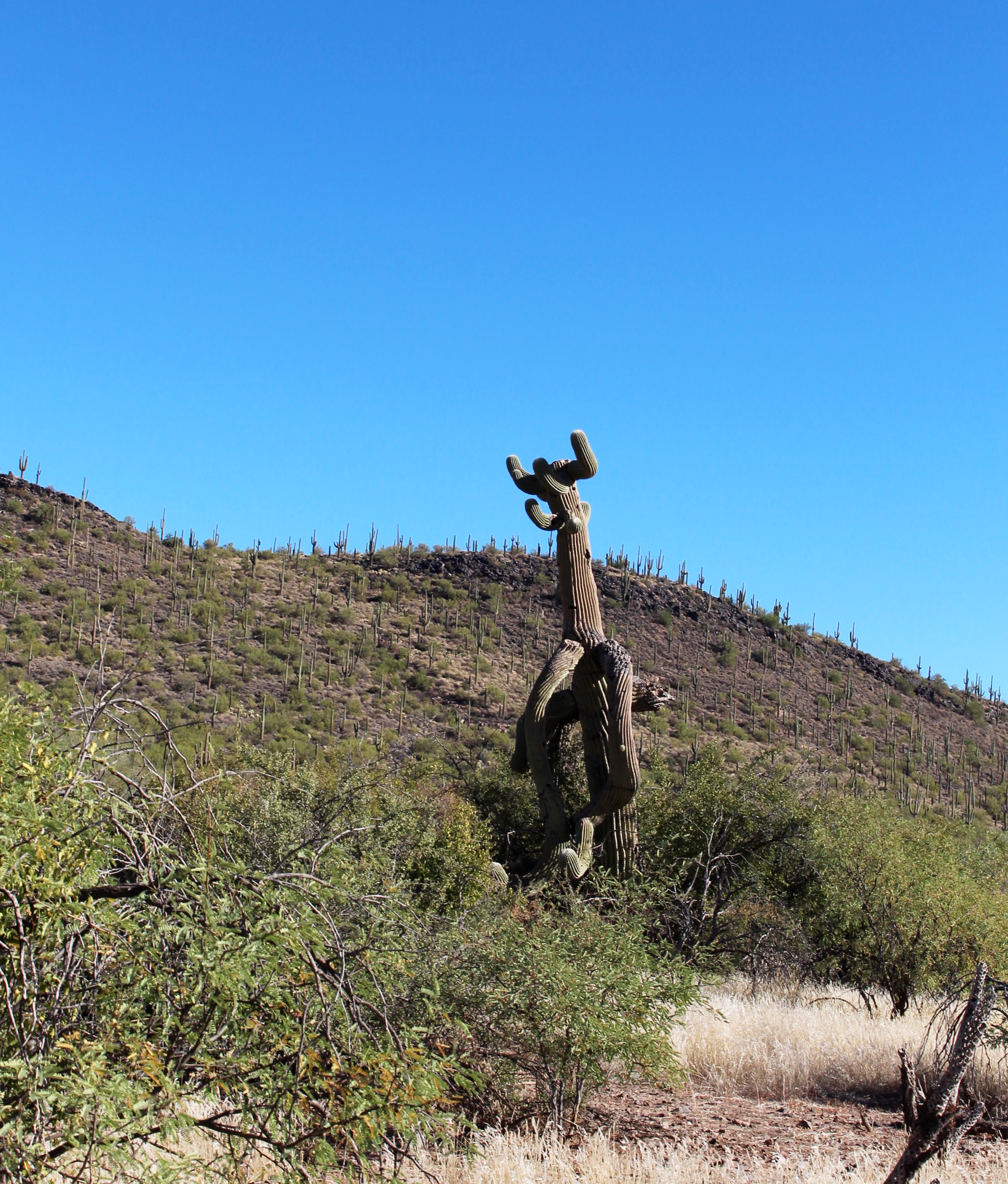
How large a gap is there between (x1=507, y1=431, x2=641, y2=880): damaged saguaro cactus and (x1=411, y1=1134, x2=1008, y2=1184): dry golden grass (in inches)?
245

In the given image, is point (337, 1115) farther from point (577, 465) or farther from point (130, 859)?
point (577, 465)

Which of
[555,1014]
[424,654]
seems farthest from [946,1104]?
[424,654]

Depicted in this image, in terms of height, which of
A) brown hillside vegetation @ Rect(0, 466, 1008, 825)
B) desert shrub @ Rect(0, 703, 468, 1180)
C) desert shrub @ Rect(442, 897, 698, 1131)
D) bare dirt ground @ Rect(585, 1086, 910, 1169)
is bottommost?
bare dirt ground @ Rect(585, 1086, 910, 1169)

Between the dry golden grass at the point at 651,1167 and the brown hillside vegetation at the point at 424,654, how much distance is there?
17.2 m

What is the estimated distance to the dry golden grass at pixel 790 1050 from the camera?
404 inches

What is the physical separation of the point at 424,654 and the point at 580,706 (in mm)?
27583

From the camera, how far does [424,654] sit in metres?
42.1

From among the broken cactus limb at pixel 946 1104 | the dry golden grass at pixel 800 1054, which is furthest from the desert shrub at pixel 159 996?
the dry golden grass at pixel 800 1054

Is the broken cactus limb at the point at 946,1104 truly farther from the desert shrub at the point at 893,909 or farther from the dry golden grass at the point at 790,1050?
the desert shrub at the point at 893,909

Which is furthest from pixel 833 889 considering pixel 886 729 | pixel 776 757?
pixel 886 729

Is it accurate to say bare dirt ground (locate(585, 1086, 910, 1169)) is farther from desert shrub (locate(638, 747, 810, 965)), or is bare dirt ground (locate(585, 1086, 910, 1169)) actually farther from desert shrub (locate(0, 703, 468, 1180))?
desert shrub (locate(638, 747, 810, 965))

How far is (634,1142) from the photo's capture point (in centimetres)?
803

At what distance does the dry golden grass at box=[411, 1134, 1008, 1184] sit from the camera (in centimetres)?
666

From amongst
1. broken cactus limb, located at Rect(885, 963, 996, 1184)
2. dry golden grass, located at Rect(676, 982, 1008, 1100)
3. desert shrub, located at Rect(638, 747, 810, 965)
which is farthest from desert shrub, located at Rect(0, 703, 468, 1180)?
desert shrub, located at Rect(638, 747, 810, 965)
